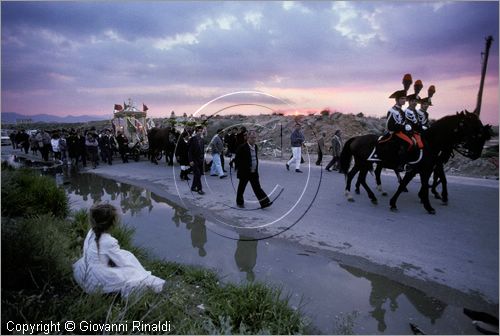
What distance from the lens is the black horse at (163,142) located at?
14867mm

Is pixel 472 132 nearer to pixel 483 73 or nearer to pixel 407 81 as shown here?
pixel 407 81

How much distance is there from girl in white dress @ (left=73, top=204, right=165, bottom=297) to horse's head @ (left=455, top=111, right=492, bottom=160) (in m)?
6.88

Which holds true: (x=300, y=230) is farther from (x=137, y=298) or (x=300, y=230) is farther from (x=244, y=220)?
(x=137, y=298)

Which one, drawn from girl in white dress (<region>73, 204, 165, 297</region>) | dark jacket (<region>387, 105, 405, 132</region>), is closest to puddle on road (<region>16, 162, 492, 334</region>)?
girl in white dress (<region>73, 204, 165, 297</region>)

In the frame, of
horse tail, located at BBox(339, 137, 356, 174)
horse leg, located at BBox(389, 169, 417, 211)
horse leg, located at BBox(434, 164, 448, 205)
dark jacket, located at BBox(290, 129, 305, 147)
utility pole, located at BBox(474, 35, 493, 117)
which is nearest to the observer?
horse leg, located at BBox(389, 169, 417, 211)

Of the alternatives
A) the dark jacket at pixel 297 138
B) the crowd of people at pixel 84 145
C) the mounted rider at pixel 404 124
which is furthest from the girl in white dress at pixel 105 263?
the crowd of people at pixel 84 145

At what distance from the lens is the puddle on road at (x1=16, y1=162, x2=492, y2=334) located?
3.27 meters

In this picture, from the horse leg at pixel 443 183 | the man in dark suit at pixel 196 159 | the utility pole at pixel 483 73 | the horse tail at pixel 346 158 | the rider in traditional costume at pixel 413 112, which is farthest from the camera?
the utility pole at pixel 483 73

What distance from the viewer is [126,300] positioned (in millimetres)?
3092

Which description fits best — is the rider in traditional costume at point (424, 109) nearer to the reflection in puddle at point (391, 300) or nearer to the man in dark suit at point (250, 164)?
the man in dark suit at point (250, 164)

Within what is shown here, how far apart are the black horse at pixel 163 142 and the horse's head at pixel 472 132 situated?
11.4 metres

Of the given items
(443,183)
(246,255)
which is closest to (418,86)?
(443,183)

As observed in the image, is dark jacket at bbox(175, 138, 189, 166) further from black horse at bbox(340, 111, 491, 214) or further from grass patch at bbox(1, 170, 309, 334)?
grass patch at bbox(1, 170, 309, 334)

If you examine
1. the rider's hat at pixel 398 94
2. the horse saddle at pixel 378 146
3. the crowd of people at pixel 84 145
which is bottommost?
the crowd of people at pixel 84 145
